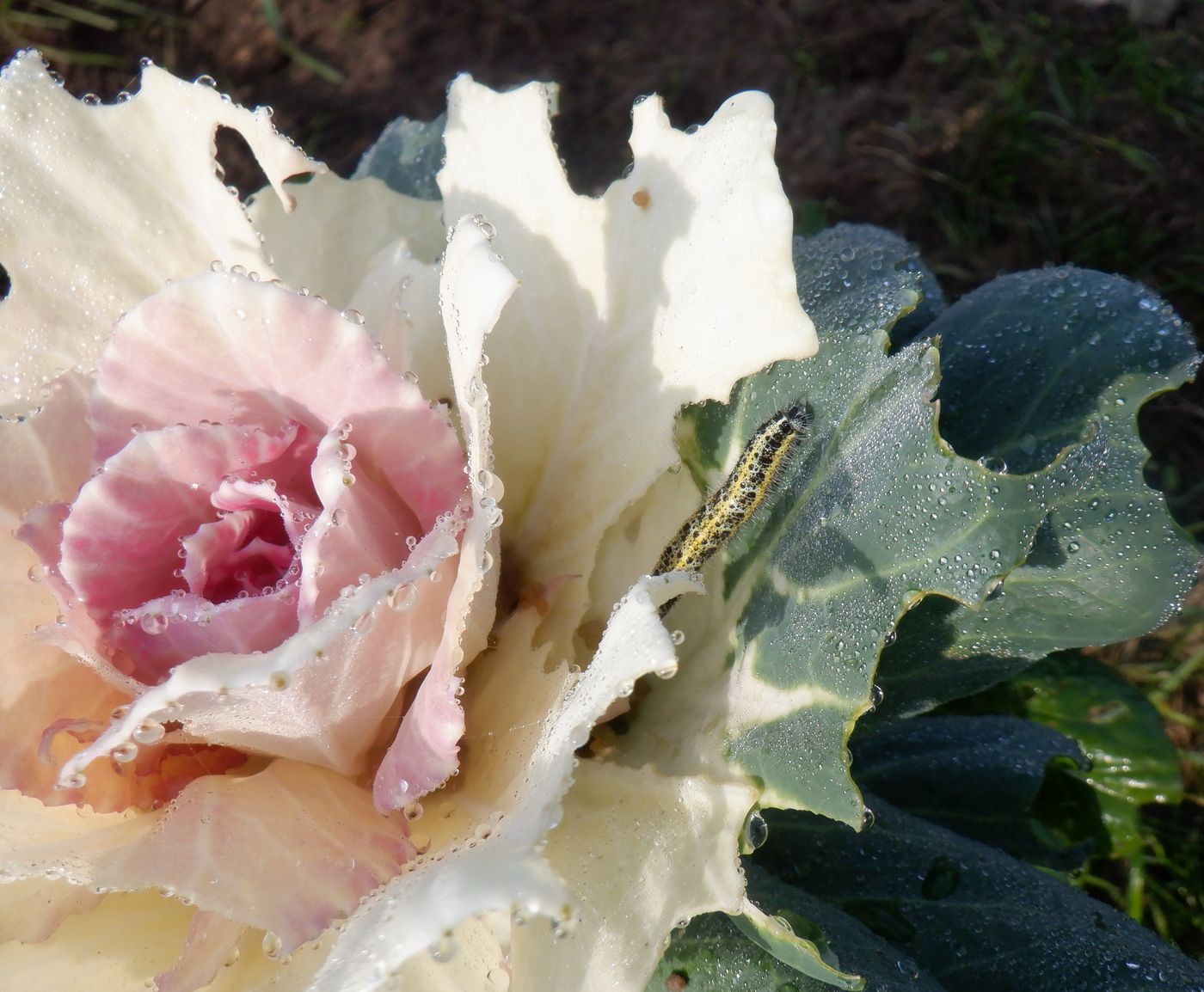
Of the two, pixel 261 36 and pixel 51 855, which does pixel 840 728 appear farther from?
pixel 261 36

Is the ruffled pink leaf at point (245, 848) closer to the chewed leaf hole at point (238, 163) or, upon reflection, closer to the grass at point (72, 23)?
the chewed leaf hole at point (238, 163)

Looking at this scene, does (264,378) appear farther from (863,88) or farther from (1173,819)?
(863,88)

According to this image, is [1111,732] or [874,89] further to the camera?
[874,89]

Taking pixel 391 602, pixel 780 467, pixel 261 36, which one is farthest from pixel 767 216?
pixel 261 36

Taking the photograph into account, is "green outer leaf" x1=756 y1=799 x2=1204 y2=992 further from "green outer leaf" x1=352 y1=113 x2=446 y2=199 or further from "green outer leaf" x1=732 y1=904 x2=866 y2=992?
"green outer leaf" x1=352 y1=113 x2=446 y2=199

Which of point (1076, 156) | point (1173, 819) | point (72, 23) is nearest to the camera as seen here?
point (1173, 819)

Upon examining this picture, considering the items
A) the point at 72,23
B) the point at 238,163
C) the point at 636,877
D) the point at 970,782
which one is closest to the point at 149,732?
the point at 636,877
